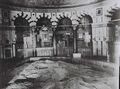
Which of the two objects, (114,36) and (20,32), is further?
(114,36)

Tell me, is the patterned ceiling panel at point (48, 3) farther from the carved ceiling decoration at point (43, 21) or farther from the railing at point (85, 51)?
the railing at point (85, 51)

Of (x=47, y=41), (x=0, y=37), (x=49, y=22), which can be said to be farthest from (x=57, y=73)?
(x=0, y=37)

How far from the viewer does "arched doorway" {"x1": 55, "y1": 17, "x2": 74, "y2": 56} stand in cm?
151

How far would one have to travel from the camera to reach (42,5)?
1.47 meters

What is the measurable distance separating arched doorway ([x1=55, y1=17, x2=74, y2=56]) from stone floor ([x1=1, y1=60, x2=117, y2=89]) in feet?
0.31

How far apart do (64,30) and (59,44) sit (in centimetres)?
12

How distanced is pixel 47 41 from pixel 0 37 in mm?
352

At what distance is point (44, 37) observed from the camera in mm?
1488

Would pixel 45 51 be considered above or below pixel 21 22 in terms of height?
below

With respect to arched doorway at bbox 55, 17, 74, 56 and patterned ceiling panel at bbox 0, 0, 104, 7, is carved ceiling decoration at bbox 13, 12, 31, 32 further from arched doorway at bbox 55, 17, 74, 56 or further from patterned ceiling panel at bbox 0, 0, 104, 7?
arched doorway at bbox 55, 17, 74, 56

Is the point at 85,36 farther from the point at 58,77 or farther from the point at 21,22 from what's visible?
the point at 21,22

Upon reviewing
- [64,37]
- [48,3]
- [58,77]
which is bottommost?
[58,77]

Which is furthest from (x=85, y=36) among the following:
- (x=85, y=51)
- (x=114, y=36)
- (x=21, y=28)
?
(x=21, y=28)

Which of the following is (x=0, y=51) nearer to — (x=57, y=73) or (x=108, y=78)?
(x=57, y=73)
